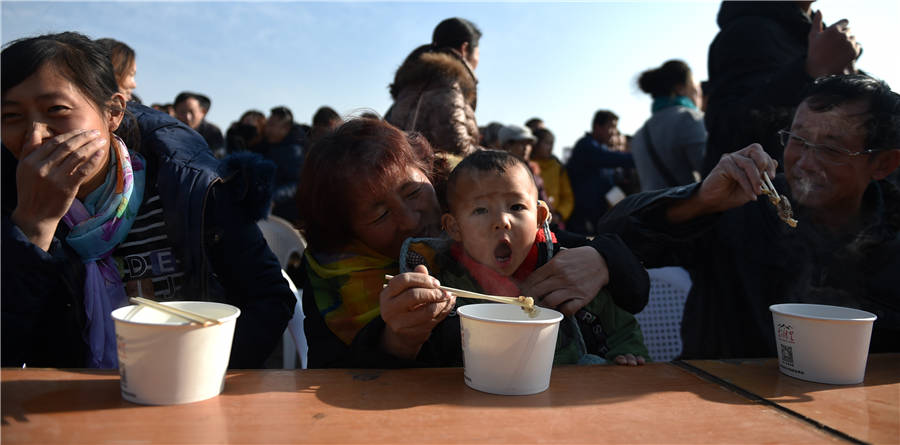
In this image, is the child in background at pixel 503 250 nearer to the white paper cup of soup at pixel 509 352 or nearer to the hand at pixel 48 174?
the white paper cup of soup at pixel 509 352

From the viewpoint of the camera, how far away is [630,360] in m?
1.44

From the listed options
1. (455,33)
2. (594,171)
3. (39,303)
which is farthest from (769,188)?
(594,171)

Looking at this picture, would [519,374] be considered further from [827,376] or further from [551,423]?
[827,376]

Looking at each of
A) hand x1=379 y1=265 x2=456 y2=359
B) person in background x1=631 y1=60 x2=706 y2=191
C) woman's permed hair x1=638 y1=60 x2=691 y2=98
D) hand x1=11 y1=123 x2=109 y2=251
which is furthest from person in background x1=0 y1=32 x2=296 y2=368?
woman's permed hair x1=638 y1=60 x2=691 y2=98

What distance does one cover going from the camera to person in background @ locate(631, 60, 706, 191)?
12.1 feet

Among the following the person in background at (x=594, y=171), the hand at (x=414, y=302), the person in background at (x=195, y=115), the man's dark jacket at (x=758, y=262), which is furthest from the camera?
the person in background at (x=594, y=171)

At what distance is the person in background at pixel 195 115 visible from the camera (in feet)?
17.1

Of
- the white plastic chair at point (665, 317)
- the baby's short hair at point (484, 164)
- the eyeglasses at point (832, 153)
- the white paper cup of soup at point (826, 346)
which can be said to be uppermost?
the eyeglasses at point (832, 153)

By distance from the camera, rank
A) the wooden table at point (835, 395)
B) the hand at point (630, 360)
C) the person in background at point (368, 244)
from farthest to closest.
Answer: the person in background at point (368, 244)
the hand at point (630, 360)
the wooden table at point (835, 395)

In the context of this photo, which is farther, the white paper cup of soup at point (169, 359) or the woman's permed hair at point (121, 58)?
the woman's permed hair at point (121, 58)

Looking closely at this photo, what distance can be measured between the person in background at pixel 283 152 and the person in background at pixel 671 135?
295cm

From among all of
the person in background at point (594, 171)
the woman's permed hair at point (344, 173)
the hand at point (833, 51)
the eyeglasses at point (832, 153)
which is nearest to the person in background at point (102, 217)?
the woman's permed hair at point (344, 173)

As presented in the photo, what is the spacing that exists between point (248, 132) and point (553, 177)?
3.50 metres

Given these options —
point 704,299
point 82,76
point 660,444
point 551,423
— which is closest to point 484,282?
point 551,423
